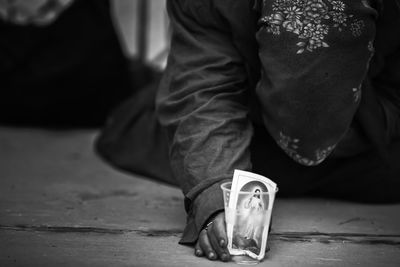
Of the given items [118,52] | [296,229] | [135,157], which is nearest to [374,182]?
[296,229]

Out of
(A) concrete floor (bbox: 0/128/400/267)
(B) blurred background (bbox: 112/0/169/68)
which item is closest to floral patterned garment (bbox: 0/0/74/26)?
(A) concrete floor (bbox: 0/128/400/267)

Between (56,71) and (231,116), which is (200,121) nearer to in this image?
(231,116)

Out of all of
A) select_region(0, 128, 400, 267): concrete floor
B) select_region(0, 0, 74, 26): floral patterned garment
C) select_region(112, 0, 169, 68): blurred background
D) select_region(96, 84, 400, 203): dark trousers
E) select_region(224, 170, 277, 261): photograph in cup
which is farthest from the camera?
select_region(112, 0, 169, 68): blurred background

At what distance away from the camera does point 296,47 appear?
1540mm

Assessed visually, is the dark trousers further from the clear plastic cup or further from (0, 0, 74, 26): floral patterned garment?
(0, 0, 74, 26): floral patterned garment

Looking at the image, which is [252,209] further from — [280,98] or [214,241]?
[280,98]

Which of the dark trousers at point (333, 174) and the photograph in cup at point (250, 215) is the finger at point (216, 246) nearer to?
the photograph in cup at point (250, 215)

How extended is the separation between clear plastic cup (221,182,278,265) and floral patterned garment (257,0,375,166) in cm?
27

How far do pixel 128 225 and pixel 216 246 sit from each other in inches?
14.9

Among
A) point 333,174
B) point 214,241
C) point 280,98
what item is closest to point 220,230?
point 214,241

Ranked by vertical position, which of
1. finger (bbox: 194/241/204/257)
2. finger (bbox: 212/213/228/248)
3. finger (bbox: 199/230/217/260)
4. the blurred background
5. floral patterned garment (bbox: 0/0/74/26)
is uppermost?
finger (bbox: 212/213/228/248)

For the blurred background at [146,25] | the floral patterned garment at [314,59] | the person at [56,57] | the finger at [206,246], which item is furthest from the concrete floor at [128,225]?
the blurred background at [146,25]

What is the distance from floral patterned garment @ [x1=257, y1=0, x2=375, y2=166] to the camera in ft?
5.04

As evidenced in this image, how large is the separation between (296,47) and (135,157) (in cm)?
101
